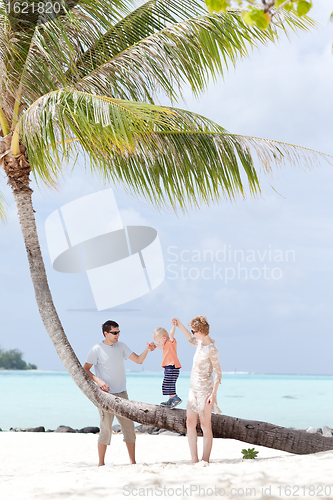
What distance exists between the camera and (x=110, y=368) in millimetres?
5762

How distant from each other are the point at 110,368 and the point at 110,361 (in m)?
0.13

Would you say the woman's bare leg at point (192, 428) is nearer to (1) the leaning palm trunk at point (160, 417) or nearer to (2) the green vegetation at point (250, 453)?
(1) the leaning palm trunk at point (160, 417)

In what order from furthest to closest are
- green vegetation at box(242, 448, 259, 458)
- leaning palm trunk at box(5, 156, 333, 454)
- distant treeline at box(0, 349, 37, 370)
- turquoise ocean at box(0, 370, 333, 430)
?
distant treeline at box(0, 349, 37, 370) < turquoise ocean at box(0, 370, 333, 430) < green vegetation at box(242, 448, 259, 458) < leaning palm trunk at box(5, 156, 333, 454)

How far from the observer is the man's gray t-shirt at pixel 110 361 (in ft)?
18.6

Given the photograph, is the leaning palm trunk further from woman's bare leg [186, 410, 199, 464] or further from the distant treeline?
the distant treeline

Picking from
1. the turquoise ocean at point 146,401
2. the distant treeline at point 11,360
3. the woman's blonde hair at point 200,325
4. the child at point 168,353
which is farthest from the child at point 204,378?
the distant treeline at point 11,360

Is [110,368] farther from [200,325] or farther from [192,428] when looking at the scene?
[200,325]

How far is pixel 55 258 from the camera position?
8570mm

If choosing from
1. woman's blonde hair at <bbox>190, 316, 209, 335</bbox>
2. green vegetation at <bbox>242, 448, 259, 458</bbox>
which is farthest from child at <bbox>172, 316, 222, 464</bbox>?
green vegetation at <bbox>242, 448, 259, 458</bbox>

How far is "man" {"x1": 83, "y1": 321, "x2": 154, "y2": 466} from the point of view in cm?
569

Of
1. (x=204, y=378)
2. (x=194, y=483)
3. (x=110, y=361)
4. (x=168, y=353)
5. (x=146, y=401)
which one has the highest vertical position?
(x=168, y=353)

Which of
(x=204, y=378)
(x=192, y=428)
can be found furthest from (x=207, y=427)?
(x=204, y=378)

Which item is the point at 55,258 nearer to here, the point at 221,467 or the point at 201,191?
the point at 201,191

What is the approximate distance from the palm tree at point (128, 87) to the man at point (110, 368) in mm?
143
